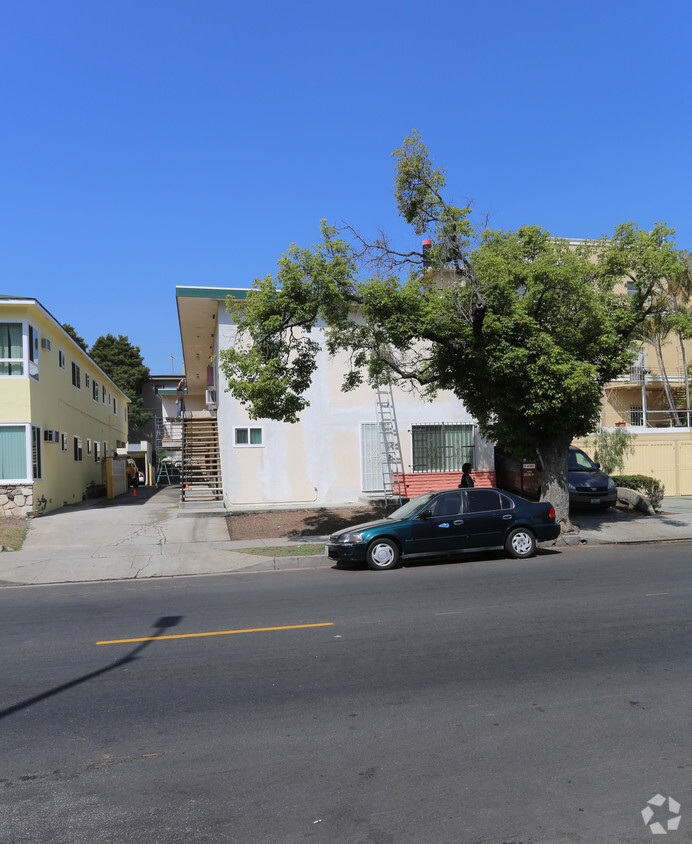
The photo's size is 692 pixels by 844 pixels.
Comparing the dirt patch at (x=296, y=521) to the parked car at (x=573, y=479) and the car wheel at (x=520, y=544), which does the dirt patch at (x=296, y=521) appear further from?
the car wheel at (x=520, y=544)

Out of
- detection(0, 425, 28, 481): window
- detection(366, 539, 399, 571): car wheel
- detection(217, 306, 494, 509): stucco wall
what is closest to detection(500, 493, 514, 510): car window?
detection(366, 539, 399, 571): car wheel

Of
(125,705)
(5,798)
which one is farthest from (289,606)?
(5,798)

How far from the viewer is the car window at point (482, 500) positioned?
1313 centimetres

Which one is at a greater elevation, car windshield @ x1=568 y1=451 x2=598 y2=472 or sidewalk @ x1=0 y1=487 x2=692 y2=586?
car windshield @ x1=568 y1=451 x2=598 y2=472

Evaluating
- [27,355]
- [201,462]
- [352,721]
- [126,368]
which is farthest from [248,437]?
[126,368]

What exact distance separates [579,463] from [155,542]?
12.3m

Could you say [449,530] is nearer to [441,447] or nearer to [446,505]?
[446,505]

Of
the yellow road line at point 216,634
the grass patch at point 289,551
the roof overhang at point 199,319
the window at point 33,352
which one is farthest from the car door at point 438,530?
the window at point 33,352

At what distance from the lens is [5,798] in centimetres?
405

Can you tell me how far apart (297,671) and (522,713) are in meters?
2.11

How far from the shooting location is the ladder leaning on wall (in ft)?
67.7

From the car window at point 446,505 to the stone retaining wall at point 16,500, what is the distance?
1222 centimetres

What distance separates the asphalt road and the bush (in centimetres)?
1138

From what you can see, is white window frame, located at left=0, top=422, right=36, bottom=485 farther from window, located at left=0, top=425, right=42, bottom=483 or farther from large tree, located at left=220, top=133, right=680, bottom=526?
large tree, located at left=220, top=133, right=680, bottom=526
